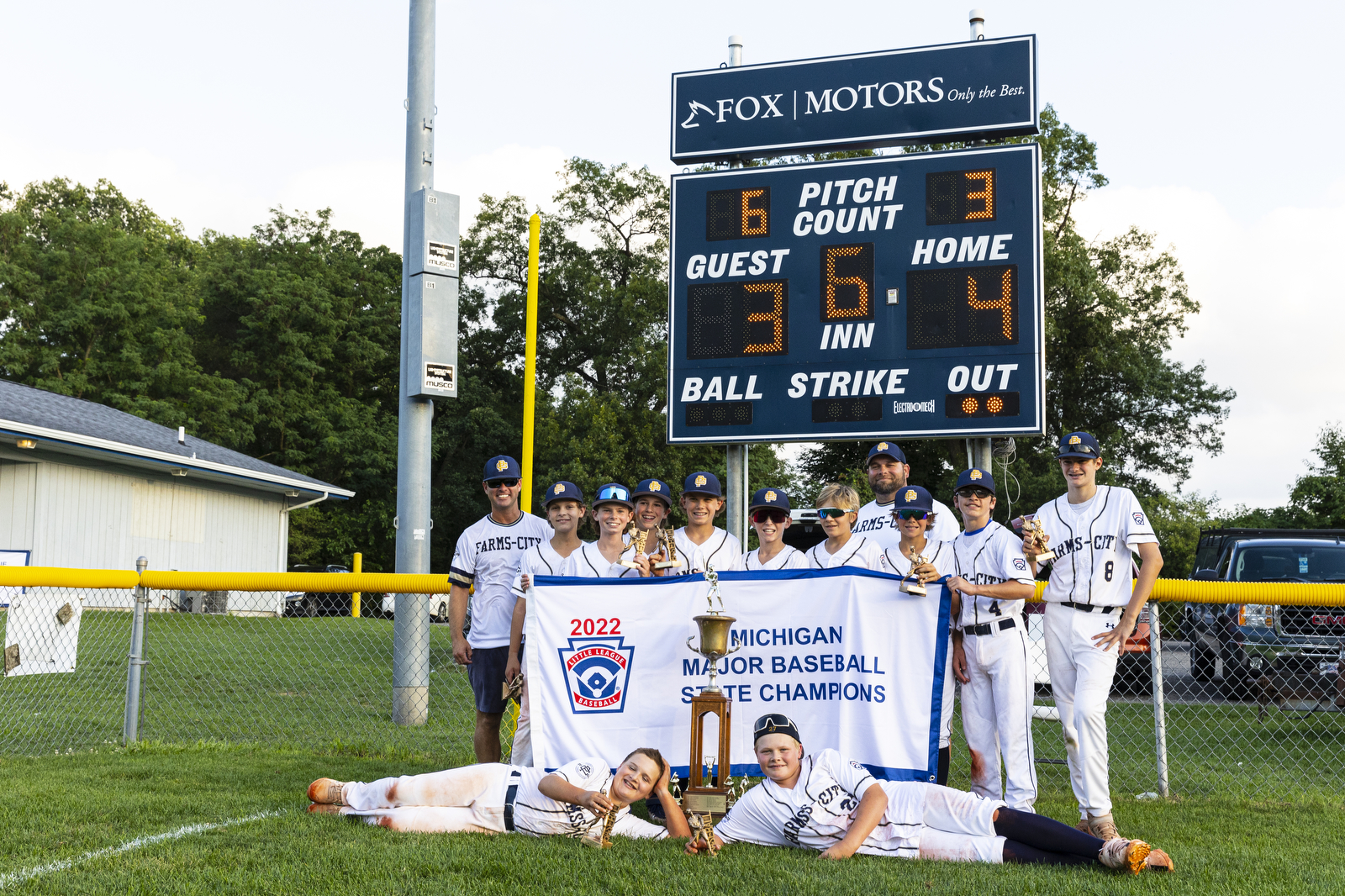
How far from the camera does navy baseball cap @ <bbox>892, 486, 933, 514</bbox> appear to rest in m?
5.77

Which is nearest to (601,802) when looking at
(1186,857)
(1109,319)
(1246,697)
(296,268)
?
(1186,857)

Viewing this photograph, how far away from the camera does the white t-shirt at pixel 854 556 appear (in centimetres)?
607

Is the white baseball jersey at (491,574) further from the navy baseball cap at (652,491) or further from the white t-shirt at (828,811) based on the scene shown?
the white t-shirt at (828,811)

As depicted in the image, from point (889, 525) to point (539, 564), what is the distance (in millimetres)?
2127

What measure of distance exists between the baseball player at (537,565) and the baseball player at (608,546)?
0.40ft

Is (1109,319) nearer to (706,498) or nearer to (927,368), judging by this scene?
(927,368)

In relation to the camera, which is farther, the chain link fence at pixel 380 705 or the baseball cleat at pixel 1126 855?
the chain link fence at pixel 380 705

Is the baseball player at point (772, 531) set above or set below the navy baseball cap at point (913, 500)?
below

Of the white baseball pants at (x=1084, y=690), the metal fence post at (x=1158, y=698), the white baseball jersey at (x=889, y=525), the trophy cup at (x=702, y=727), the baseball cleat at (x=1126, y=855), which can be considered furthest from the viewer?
the white baseball jersey at (x=889, y=525)

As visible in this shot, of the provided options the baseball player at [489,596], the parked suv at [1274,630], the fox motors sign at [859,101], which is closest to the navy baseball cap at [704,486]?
the baseball player at [489,596]

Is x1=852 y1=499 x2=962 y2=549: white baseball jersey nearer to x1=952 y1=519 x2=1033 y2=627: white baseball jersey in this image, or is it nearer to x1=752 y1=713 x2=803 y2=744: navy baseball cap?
x1=952 y1=519 x2=1033 y2=627: white baseball jersey

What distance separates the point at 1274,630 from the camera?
8.98m

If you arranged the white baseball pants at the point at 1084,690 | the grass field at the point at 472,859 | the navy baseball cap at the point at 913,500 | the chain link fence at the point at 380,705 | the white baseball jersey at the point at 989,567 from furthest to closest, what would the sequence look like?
the chain link fence at the point at 380,705 < the navy baseball cap at the point at 913,500 < the white baseball jersey at the point at 989,567 < the white baseball pants at the point at 1084,690 < the grass field at the point at 472,859

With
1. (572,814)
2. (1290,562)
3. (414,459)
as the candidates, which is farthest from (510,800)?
(1290,562)
